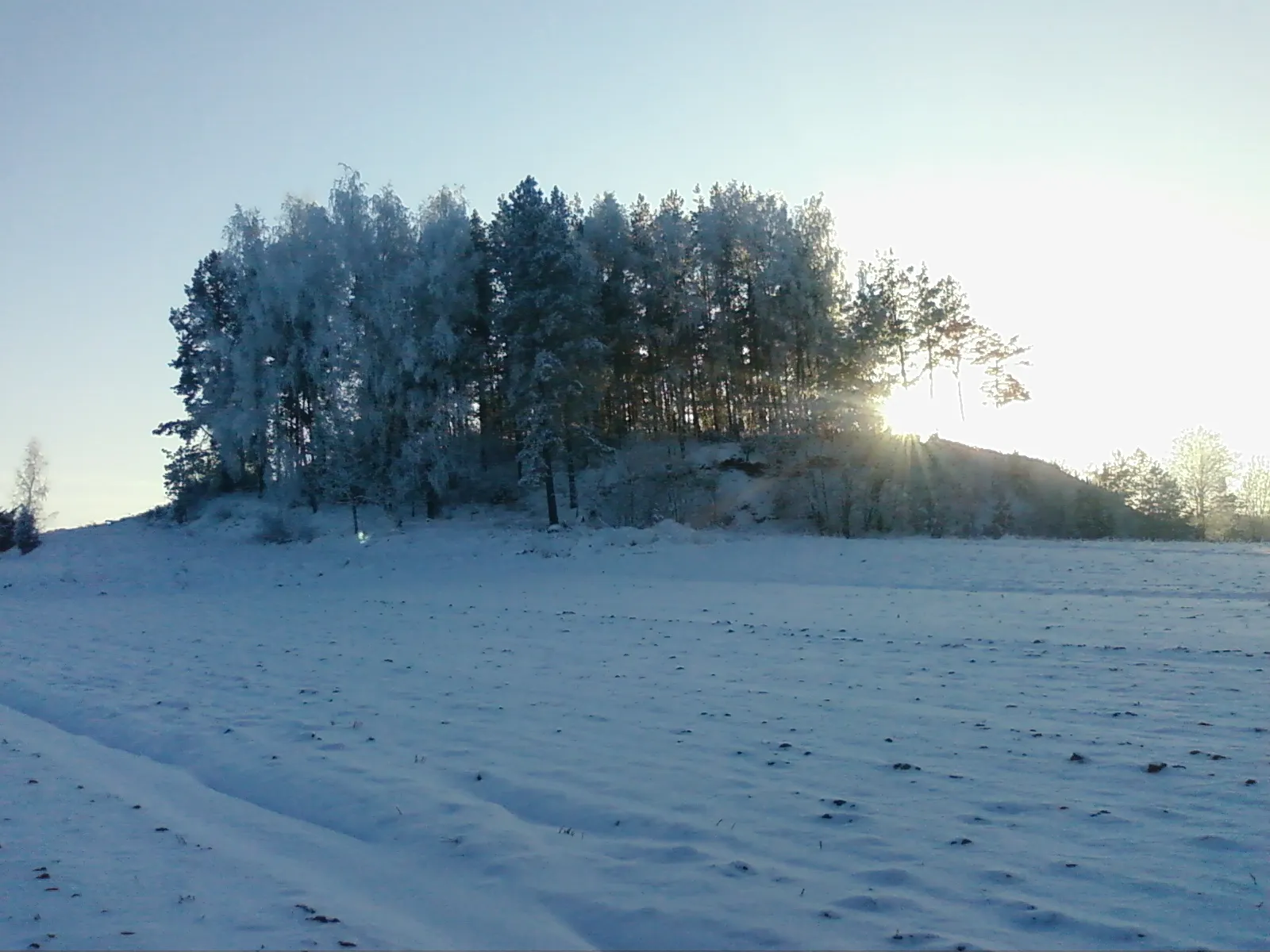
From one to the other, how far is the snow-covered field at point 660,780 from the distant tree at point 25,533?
3031 centimetres

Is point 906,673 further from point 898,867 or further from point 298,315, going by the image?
point 298,315

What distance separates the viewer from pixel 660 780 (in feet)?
25.0

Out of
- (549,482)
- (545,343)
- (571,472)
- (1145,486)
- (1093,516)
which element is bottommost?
(1093,516)

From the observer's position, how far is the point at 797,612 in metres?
17.4

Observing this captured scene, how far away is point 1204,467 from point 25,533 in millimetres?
66628

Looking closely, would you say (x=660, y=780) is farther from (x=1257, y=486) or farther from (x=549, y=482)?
(x=1257, y=486)

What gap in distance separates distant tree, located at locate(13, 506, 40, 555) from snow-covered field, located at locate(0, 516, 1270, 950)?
30305 millimetres

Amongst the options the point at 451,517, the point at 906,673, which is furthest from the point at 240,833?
the point at 451,517

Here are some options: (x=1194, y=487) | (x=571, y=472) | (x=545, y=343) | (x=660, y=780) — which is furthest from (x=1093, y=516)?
(x=660, y=780)

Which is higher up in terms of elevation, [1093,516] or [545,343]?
[545,343]

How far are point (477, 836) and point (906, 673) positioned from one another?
23.0 feet

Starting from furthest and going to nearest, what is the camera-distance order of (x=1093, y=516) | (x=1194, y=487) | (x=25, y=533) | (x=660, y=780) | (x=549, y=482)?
1. (x=1194, y=487)
2. (x=25, y=533)
3. (x=549, y=482)
4. (x=1093, y=516)
5. (x=660, y=780)

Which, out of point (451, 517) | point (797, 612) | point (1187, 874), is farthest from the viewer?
point (451, 517)

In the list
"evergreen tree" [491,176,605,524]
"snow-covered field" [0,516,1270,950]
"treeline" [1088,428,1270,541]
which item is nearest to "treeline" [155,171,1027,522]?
"evergreen tree" [491,176,605,524]
